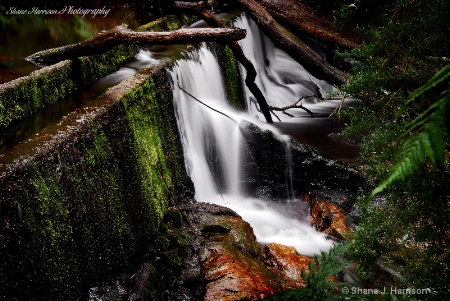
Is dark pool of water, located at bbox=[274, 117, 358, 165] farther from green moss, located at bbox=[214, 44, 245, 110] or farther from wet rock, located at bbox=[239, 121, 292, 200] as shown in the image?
green moss, located at bbox=[214, 44, 245, 110]

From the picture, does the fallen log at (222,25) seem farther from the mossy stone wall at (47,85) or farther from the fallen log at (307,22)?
the fallen log at (307,22)

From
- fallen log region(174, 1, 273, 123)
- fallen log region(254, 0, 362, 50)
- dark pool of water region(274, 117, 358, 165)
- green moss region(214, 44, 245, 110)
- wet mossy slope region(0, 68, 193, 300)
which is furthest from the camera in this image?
green moss region(214, 44, 245, 110)

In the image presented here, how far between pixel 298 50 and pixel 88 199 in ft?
19.0

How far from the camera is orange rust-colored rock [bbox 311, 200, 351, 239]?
6018mm

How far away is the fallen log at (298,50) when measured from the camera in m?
7.39

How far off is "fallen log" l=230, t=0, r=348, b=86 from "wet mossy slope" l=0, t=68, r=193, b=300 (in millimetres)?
3528

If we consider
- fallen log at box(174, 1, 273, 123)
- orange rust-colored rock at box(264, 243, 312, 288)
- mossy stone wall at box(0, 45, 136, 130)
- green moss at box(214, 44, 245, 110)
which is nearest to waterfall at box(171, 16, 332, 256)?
green moss at box(214, 44, 245, 110)

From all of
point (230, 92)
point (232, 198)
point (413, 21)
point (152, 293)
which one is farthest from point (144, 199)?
point (230, 92)

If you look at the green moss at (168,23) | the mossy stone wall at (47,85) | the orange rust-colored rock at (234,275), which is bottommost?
the orange rust-colored rock at (234,275)

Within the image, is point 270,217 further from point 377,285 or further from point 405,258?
point 405,258

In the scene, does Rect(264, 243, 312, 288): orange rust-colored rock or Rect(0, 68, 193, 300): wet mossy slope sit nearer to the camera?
Rect(0, 68, 193, 300): wet mossy slope

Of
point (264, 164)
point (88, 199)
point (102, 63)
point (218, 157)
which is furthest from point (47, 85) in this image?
point (264, 164)

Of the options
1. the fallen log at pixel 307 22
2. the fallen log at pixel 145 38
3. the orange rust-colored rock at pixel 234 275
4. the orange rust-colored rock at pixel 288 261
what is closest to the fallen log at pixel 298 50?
the fallen log at pixel 307 22

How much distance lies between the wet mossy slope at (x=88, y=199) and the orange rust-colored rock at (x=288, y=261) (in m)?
1.66
